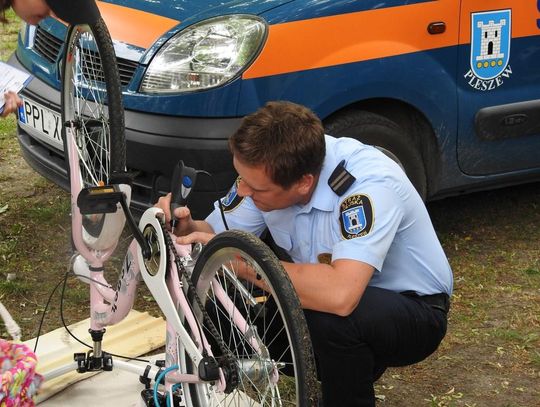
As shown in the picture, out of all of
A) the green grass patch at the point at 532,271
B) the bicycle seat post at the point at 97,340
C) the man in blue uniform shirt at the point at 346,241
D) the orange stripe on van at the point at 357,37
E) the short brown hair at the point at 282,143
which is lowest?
the green grass patch at the point at 532,271

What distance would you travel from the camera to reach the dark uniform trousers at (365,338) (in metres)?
2.89

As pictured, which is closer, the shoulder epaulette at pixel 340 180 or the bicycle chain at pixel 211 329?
the bicycle chain at pixel 211 329

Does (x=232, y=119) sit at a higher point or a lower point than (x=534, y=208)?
higher

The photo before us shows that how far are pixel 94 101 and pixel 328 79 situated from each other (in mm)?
898

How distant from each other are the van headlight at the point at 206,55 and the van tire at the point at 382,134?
47 centimetres

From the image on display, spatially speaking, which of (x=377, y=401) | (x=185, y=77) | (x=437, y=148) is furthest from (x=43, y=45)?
(x=377, y=401)

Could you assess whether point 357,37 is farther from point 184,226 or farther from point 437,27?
point 184,226

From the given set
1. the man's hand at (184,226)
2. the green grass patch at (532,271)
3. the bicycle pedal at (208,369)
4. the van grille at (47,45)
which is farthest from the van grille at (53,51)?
the green grass patch at (532,271)

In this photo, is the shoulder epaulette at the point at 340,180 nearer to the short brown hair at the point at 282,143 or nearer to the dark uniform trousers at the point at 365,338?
the short brown hair at the point at 282,143

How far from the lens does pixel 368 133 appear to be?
4.22m

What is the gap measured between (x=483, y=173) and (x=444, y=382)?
1.24 metres

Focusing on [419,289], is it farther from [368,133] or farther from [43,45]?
[43,45]

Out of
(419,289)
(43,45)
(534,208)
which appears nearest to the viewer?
(419,289)

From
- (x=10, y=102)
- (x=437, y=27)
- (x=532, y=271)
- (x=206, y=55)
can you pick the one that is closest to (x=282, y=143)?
(x=10, y=102)
